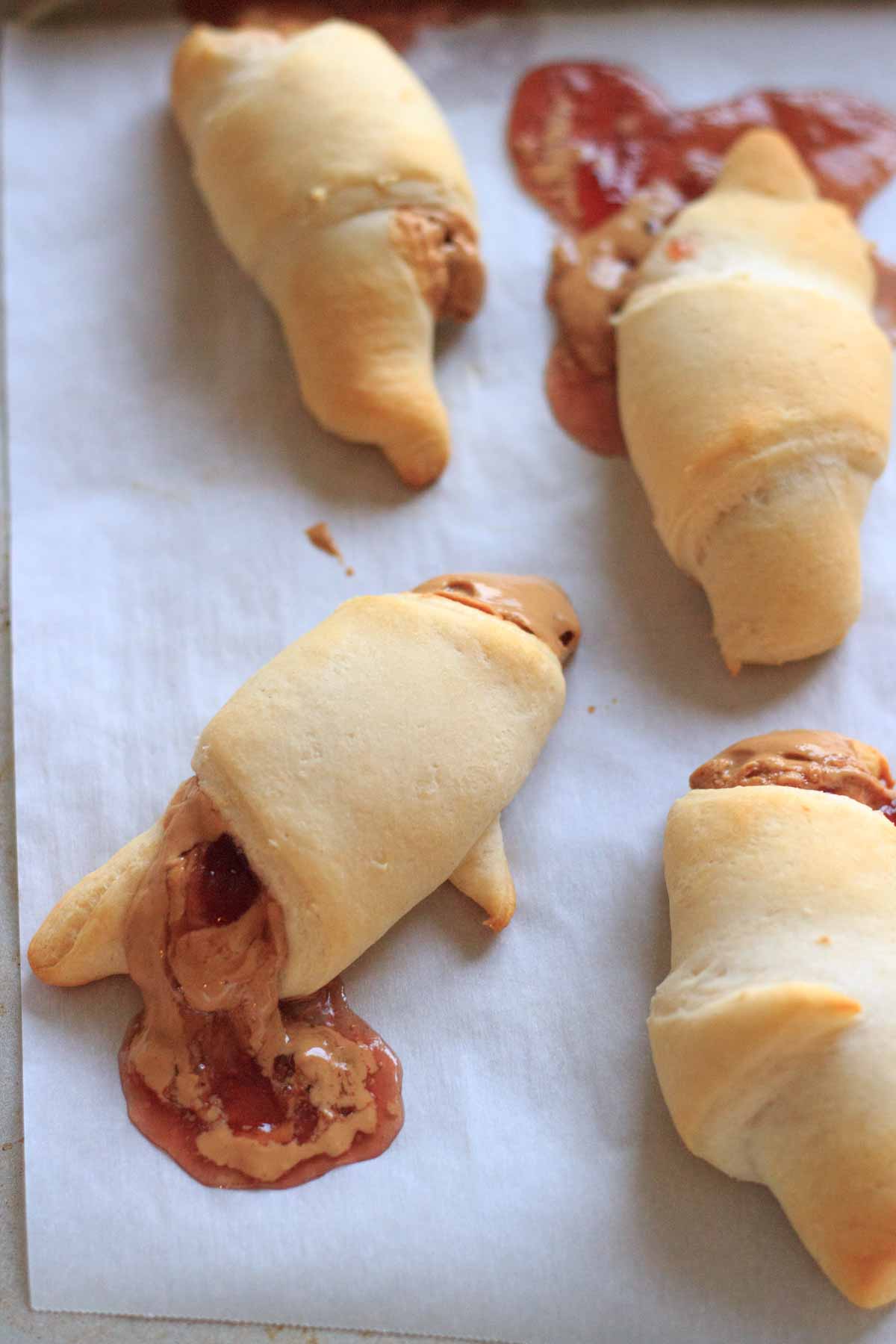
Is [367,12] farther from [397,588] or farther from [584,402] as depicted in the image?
[397,588]

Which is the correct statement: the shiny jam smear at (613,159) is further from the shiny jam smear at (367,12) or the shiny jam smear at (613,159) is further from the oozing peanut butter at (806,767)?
the oozing peanut butter at (806,767)

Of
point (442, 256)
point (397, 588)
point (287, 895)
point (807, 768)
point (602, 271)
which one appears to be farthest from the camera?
point (602, 271)

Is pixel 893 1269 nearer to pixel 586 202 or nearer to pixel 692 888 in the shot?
pixel 692 888

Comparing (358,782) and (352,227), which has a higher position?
(352,227)

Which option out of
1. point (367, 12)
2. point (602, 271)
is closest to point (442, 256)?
point (602, 271)

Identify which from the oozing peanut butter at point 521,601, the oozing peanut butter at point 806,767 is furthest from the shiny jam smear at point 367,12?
the oozing peanut butter at point 806,767

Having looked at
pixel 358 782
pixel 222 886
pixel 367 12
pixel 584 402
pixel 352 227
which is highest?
pixel 367 12

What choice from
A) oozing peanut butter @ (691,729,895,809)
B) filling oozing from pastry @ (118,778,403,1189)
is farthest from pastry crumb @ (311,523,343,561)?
oozing peanut butter @ (691,729,895,809)
